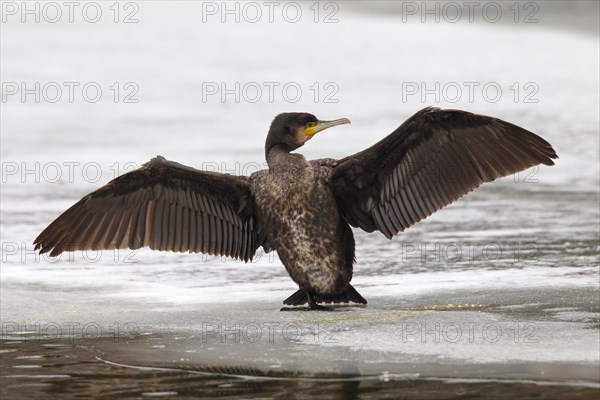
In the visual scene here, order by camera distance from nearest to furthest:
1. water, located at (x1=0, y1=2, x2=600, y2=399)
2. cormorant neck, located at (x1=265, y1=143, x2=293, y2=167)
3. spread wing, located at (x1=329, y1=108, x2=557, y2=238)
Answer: water, located at (x1=0, y1=2, x2=600, y2=399), spread wing, located at (x1=329, y1=108, x2=557, y2=238), cormorant neck, located at (x1=265, y1=143, x2=293, y2=167)

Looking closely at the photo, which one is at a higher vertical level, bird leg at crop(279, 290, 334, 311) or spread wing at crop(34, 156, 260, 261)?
spread wing at crop(34, 156, 260, 261)

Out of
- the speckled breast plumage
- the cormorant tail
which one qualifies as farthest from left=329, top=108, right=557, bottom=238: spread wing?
the cormorant tail

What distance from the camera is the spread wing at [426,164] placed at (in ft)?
24.2

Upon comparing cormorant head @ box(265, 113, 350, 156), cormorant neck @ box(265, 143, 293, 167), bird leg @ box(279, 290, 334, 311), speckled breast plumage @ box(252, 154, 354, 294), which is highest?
cormorant head @ box(265, 113, 350, 156)

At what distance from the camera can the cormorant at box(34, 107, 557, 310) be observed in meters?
7.39

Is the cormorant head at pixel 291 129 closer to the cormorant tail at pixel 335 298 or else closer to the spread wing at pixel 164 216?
the spread wing at pixel 164 216

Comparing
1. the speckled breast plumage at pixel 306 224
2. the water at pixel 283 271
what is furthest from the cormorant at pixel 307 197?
the water at pixel 283 271

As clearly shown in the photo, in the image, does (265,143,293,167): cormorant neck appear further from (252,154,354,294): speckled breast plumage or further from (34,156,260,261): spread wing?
(34,156,260,261): spread wing

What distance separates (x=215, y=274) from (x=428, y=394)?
354 centimetres

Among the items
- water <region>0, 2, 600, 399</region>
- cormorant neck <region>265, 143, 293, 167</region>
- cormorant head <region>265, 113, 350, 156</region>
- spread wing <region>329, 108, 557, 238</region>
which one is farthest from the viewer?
cormorant head <region>265, 113, 350, 156</region>

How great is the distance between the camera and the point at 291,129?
7.65 m

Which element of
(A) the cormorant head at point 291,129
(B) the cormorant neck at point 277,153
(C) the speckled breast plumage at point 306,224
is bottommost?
(C) the speckled breast plumage at point 306,224

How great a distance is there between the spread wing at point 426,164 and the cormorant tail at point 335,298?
0.48 meters

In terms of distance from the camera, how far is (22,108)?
52.8 feet
